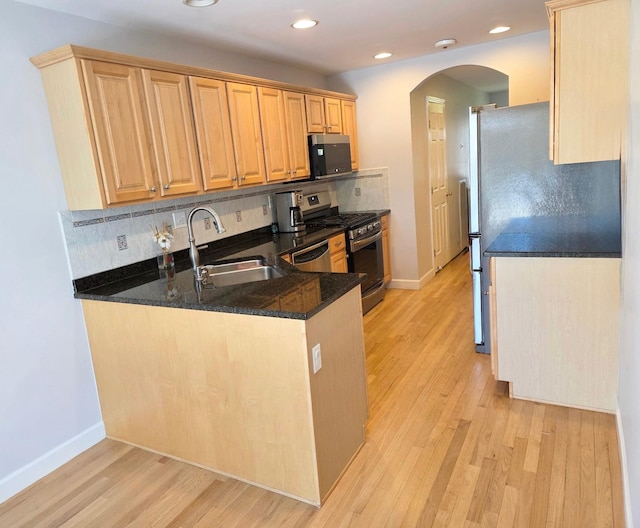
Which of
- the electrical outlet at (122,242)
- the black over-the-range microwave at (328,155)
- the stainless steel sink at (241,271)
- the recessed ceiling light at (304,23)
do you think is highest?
the recessed ceiling light at (304,23)

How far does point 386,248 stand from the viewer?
5.05 meters

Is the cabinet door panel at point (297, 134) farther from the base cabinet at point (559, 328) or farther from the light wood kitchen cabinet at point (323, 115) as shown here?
the base cabinet at point (559, 328)

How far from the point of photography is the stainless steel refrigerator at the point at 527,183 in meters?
2.86

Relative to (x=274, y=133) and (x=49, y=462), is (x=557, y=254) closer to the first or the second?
(x=274, y=133)

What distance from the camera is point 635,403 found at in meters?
1.69

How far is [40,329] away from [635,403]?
2745 millimetres

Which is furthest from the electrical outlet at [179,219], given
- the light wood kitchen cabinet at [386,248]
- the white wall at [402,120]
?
the white wall at [402,120]

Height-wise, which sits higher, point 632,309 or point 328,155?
point 328,155

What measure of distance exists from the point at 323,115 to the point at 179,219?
1883 millimetres

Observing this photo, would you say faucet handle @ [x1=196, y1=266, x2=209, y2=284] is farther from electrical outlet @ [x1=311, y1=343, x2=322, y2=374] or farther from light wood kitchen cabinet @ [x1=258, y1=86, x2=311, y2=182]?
light wood kitchen cabinet @ [x1=258, y1=86, x2=311, y2=182]

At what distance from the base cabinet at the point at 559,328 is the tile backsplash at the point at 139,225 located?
209 cm

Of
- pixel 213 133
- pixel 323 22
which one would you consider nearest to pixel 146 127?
pixel 213 133

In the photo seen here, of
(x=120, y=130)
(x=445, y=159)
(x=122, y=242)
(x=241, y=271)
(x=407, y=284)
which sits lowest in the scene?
(x=407, y=284)

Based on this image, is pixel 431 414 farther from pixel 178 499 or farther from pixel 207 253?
pixel 207 253
